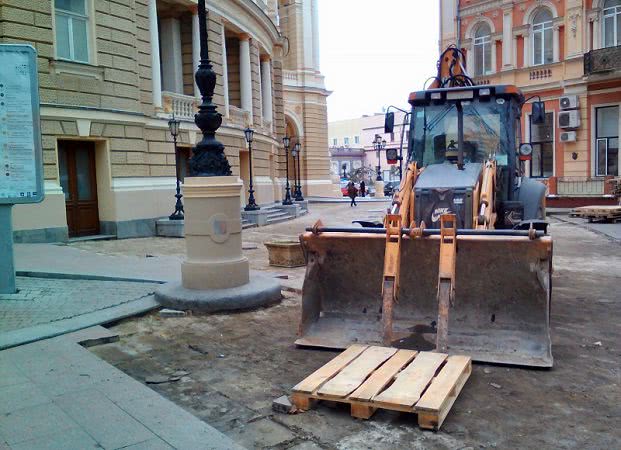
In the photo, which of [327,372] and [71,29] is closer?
[327,372]

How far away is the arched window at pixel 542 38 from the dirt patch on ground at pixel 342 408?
22421mm

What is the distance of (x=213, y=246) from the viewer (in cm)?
779

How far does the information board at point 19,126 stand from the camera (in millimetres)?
7527

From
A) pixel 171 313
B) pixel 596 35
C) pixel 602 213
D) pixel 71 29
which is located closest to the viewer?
pixel 171 313

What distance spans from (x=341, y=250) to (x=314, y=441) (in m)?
2.67

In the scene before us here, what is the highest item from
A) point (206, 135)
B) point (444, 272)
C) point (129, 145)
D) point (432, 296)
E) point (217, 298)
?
point (129, 145)

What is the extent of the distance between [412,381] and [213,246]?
4104 mm

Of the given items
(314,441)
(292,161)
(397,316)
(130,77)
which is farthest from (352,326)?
(292,161)

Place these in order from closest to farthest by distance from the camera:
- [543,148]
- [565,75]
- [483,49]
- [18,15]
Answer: [18,15] < [565,75] < [543,148] < [483,49]

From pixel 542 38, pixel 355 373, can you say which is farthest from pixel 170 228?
pixel 542 38

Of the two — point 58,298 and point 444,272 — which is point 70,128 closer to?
point 58,298

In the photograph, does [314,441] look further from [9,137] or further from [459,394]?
[9,137]

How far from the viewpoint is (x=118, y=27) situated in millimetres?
16953

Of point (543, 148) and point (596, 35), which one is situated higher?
point (596, 35)
